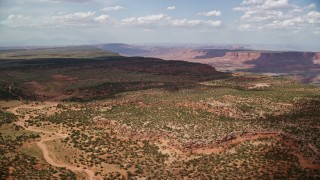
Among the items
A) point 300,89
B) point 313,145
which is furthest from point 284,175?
point 300,89

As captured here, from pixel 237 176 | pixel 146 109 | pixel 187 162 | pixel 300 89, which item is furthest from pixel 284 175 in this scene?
pixel 300 89

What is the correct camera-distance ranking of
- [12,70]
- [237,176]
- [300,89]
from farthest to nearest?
[12,70] → [300,89] → [237,176]

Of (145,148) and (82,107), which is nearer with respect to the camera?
(145,148)

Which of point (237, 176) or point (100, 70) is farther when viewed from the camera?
point (100, 70)

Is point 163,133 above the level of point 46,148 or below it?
above

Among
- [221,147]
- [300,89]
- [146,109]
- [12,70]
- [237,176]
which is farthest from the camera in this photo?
[12,70]

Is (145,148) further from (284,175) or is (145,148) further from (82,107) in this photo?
(82,107)

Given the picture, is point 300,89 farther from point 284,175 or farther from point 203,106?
point 284,175

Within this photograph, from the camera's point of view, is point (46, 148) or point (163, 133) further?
point (163, 133)

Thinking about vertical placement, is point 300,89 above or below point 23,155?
above
